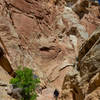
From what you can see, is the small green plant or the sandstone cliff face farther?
the sandstone cliff face

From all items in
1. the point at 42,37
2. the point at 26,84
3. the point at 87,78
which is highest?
the point at 87,78

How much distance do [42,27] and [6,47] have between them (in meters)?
10.6

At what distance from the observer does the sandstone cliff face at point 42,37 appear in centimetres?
2242

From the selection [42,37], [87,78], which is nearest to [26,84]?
[87,78]

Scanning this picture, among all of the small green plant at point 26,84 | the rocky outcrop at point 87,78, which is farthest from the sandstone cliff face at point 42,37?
the rocky outcrop at point 87,78

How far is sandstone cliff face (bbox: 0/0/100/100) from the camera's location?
73.6ft

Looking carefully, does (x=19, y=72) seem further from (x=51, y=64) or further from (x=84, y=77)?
(x=51, y=64)

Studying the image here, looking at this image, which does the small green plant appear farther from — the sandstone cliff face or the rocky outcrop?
the sandstone cliff face

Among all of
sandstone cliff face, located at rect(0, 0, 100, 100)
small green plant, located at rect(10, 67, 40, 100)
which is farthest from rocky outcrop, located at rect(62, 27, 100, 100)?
sandstone cliff face, located at rect(0, 0, 100, 100)

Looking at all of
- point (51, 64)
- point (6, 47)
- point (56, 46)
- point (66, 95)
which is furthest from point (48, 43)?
point (66, 95)

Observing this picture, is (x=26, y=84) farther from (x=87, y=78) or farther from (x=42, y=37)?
(x=42, y=37)

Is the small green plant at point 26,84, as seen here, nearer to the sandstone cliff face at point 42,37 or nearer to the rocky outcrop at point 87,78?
the rocky outcrop at point 87,78

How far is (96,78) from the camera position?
632cm

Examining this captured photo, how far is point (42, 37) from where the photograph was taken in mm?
29203
